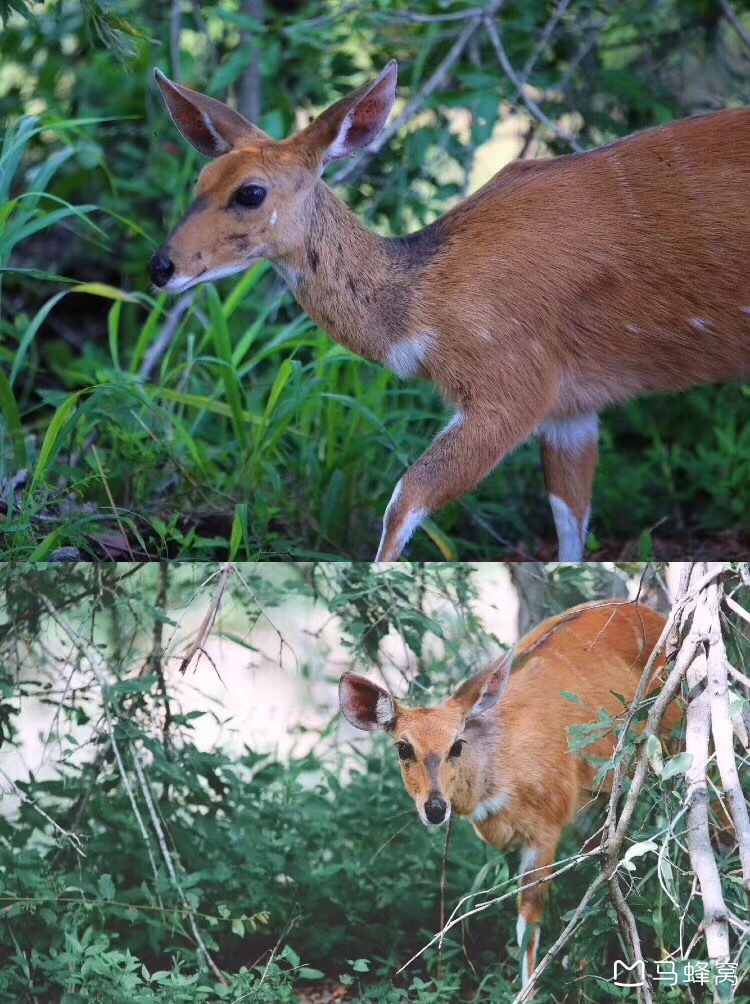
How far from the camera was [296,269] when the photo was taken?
3.70 m

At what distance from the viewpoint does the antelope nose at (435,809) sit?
122 inches

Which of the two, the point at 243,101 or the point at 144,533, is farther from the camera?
the point at 243,101

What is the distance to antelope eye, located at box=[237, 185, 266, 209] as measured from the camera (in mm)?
3543

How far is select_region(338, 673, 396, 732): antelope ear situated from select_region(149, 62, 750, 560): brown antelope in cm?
48

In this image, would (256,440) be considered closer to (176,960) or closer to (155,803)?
(155,803)

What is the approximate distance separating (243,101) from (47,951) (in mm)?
4044

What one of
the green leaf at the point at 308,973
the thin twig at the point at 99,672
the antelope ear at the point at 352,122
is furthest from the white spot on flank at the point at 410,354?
the green leaf at the point at 308,973

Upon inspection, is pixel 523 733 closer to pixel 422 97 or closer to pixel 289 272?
pixel 289 272

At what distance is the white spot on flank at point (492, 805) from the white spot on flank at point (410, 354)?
3.75 feet

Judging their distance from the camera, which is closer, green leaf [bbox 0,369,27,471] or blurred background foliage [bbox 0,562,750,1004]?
blurred background foliage [bbox 0,562,750,1004]

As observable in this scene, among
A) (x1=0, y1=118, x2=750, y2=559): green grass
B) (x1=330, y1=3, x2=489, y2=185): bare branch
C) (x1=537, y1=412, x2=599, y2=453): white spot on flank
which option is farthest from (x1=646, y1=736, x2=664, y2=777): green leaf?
(x1=330, y1=3, x2=489, y2=185): bare branch

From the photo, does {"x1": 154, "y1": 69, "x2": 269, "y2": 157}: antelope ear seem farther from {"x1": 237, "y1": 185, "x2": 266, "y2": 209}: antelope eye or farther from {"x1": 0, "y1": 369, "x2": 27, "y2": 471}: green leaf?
{"x1": 0, "y1": 369, "x2": 27, "y2": 471}: green leaf

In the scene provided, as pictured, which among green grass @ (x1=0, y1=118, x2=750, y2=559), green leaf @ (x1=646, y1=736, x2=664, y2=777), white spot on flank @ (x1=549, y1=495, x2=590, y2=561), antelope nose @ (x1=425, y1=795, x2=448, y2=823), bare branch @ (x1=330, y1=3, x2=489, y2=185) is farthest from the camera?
bare branch @ (x1=330, y1=3, x2=489, y2=185)

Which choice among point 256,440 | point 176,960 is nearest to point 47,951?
point 176,960
